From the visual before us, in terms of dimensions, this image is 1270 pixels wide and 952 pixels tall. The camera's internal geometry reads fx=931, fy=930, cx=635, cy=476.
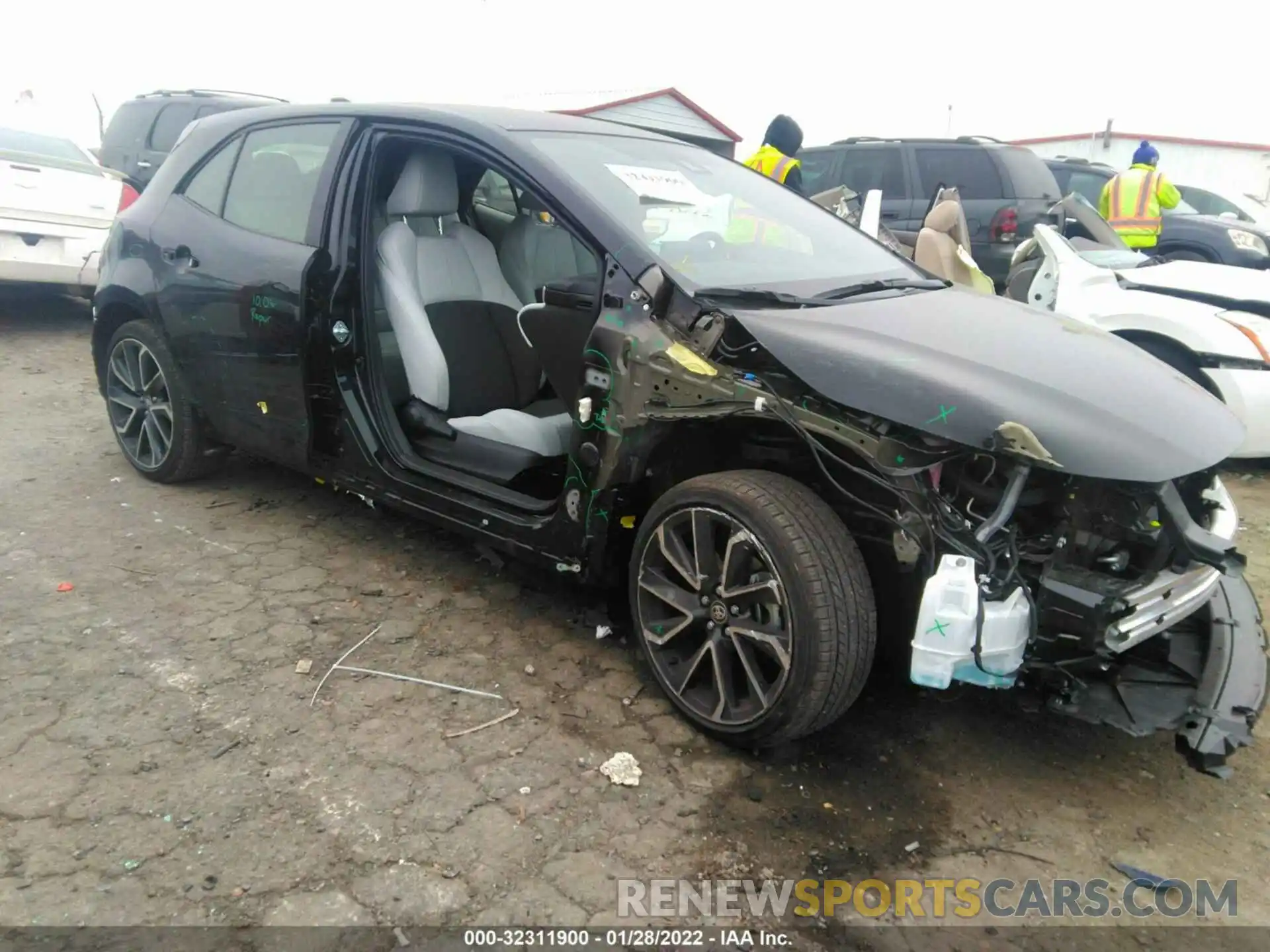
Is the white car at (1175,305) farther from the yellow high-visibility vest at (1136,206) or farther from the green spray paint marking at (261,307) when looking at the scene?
the green spray paint marking at (261,307)

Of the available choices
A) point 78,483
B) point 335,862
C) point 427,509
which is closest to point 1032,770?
point 335,862

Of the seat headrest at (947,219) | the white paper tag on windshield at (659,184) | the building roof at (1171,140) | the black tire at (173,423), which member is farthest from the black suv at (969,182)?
the building roof at (1171,140)

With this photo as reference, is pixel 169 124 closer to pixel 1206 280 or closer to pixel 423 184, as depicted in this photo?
pixel 423 184

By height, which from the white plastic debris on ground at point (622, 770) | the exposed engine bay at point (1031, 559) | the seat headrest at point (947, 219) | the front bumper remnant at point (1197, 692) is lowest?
the white plastic debris on ground at point (622, 770)

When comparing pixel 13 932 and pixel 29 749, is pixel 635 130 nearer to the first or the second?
pixel 29 749

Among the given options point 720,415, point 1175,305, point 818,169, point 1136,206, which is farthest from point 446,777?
point 818,169

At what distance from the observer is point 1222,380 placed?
490 cm

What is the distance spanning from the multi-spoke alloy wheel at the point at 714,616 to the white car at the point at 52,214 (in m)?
5.56

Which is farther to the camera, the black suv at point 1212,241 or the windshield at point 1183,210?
the windshield at point 1183,210

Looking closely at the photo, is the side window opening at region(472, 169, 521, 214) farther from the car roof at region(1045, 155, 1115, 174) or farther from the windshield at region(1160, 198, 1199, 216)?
the car roof at region(1045, 155, 1115, 174)

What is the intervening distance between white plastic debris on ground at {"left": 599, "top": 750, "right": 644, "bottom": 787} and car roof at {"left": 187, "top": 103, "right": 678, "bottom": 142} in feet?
6.65

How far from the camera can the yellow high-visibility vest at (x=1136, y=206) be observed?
759 cm

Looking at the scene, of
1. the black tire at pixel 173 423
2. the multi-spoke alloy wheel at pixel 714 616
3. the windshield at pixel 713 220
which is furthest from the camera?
the black tire at pixel 173 423

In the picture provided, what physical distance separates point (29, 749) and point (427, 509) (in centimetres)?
136
